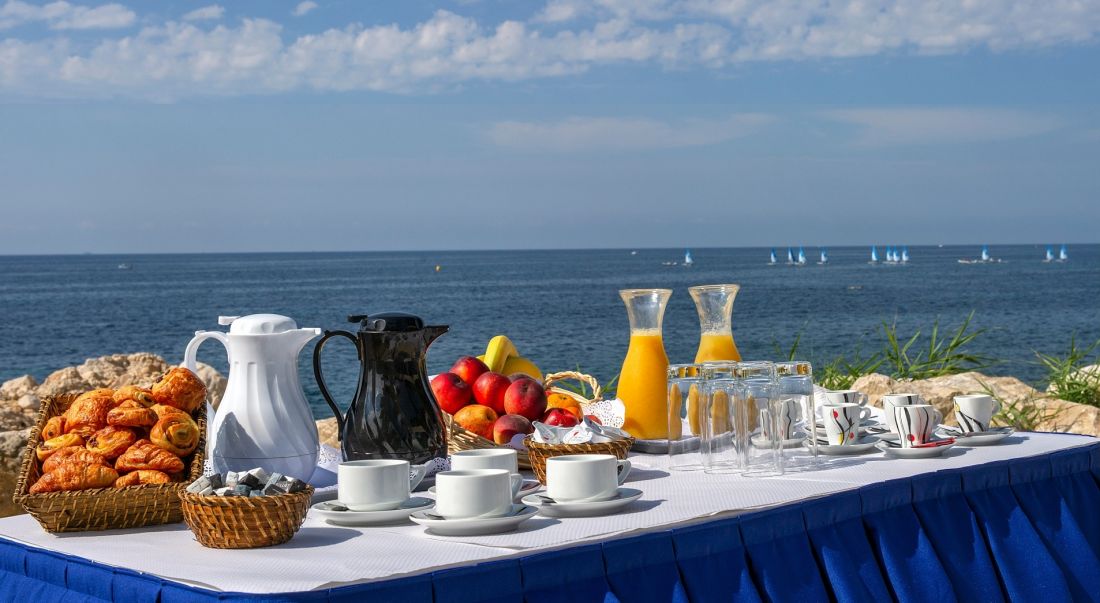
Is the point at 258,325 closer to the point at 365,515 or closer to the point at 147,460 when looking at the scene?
the point at 147,460

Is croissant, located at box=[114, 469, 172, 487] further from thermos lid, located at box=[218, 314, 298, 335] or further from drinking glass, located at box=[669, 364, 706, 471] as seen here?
drinking glass, located at box=[669, 364, 706, 471]

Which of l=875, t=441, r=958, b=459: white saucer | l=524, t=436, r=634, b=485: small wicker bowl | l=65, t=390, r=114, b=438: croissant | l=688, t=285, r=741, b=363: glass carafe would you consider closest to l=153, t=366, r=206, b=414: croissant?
l=65, t=390, r=114, b=438: croissant

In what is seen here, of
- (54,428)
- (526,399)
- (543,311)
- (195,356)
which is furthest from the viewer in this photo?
(543,311)

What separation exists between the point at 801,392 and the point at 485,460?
0.78 m

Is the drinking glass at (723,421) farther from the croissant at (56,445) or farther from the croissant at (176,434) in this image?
the croissant at (56,445)

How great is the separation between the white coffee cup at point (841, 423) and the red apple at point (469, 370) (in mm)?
913

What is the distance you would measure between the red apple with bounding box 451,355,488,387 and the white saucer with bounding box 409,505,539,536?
3.20 feet

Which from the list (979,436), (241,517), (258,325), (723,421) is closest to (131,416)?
(258,325)

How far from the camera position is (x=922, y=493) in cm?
256

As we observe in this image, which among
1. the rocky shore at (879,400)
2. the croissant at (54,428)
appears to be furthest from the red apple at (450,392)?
the rocky shore at (879,400)

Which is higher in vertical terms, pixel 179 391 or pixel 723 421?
pixel 179 391

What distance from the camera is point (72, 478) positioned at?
2.06m

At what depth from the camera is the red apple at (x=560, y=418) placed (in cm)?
277

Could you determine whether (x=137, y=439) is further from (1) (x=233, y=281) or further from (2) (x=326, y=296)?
(1) (x=233, y=281)
